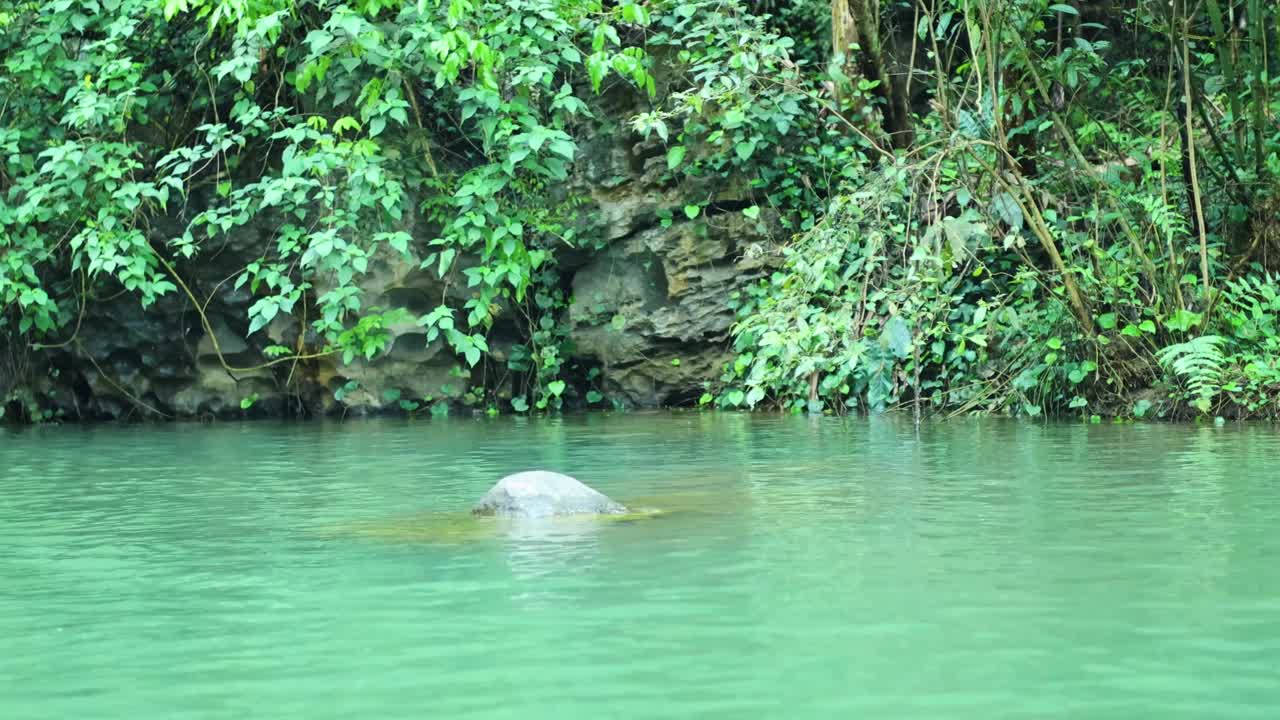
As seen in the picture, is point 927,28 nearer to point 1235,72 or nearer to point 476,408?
point 1235,72

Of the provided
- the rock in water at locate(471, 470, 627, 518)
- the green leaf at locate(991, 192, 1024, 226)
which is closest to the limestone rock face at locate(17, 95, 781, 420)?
the green leaf at locate(991, 192, 1024, 226)

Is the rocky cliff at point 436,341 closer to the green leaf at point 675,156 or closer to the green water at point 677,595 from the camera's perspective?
the green leaf at point 675,156

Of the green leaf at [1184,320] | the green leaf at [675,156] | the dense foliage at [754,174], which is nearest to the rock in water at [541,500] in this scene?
the dense foliage at [754,174]

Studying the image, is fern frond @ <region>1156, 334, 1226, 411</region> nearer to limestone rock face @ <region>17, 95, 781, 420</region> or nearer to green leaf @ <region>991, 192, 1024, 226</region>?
green leaf @ <region>991, 192, 1024, 226</region>

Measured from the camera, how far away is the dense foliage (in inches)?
427

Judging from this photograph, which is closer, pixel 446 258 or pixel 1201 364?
pixel 1201 364

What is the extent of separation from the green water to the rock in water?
20 cm

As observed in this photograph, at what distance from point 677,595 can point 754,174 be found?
9383 mm

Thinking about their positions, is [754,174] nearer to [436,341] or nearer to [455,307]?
[455,307]

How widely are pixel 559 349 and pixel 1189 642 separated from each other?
10.5 m

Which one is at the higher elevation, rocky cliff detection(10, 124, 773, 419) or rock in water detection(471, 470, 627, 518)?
rocky cliff detection(10, 124, 773, 419)

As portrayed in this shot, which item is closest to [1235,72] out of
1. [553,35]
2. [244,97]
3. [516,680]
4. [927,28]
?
[927,28]

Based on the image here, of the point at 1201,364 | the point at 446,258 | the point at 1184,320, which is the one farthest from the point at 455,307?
the point at 1201,364

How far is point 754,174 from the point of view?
13406 millimetres
